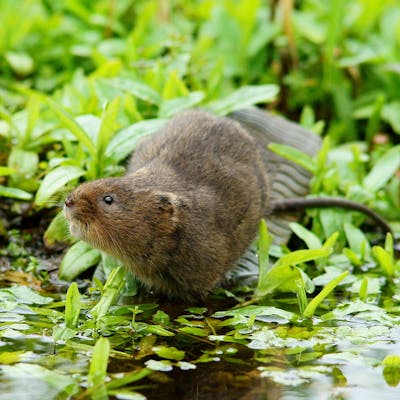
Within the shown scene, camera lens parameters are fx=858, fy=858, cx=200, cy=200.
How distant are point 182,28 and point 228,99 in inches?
95.8

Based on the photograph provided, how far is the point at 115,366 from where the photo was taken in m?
4.16

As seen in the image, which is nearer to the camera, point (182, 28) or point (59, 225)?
point (59, 225)

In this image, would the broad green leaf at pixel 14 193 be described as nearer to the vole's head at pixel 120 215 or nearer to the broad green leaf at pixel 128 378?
the vole's head at pixel 120 215

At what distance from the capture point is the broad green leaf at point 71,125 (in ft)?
18.5

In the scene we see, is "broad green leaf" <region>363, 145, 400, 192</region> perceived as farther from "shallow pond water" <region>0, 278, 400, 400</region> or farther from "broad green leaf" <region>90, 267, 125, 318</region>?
"broad green leaf" <region>90, 267, 125, 318</region>

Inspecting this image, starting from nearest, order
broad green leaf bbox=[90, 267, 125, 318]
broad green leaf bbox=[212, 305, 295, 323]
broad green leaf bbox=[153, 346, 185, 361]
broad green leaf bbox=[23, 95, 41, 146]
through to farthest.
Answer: broad green leaf bbox=[153, 346, 185, 361], broad green leaf bbox=[90, 267, 125, 318], broad green leaf bbox=[212, 305, 295, 323], broad green leaf bbox=[23, 95, 41, 146]

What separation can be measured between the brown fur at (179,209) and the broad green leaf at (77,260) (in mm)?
478

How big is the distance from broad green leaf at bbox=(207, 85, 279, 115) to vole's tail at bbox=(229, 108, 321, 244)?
271 millimetres

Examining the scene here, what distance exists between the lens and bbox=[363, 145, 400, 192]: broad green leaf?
6.79m

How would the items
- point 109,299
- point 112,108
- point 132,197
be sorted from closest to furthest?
point 109,299 → point 132,197 → point 112,108

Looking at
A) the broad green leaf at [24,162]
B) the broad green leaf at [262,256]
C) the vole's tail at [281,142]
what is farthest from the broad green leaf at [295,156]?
the broad green leaf at [24,162]

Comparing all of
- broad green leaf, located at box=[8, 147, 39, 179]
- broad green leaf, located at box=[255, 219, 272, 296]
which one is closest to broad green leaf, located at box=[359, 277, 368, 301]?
broad green leaf, located at box=[255, 219, 272, 296]

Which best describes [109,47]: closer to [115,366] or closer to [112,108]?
[112,108]

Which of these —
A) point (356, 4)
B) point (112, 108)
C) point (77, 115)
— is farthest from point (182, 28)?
point (112, 108)
